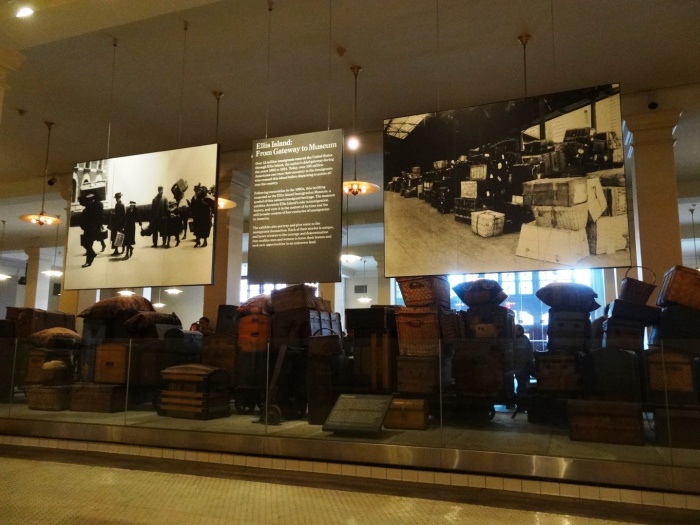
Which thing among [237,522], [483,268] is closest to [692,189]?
[483,268]

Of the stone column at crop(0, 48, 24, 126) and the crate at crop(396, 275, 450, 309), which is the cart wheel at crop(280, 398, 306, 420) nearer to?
the crate at crop(396, 275, 450, 309)

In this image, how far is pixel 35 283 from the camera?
1888 centimetres

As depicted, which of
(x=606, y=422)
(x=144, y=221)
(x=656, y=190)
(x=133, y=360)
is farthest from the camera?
(x=656, y=190)

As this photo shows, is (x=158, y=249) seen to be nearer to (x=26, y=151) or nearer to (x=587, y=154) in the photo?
(x=587, y=154)

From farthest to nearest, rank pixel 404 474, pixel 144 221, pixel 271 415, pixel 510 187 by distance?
pixel 144 221 → pixel 271 415 → pixel 510 187 → pixel 404 474

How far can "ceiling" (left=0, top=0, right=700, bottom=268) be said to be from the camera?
5.94 metres

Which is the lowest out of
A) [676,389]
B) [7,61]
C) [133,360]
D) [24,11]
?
[676,389]

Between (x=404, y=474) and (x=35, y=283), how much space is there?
18103mm

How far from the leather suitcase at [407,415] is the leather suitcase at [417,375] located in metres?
0.10

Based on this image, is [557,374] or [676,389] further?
[557,374]

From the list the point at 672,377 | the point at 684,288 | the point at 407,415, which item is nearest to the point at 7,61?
the point at 407,415

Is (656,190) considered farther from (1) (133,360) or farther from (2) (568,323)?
(1) (133,360)

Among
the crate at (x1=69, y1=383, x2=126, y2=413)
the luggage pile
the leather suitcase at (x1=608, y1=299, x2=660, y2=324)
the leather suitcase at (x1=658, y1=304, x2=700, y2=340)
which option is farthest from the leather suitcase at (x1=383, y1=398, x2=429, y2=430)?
the crate at (x1=69, y1=383, x2=126, y2=413)

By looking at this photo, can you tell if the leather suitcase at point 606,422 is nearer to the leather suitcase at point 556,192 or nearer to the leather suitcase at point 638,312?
the leather suitcase at point 638,312
